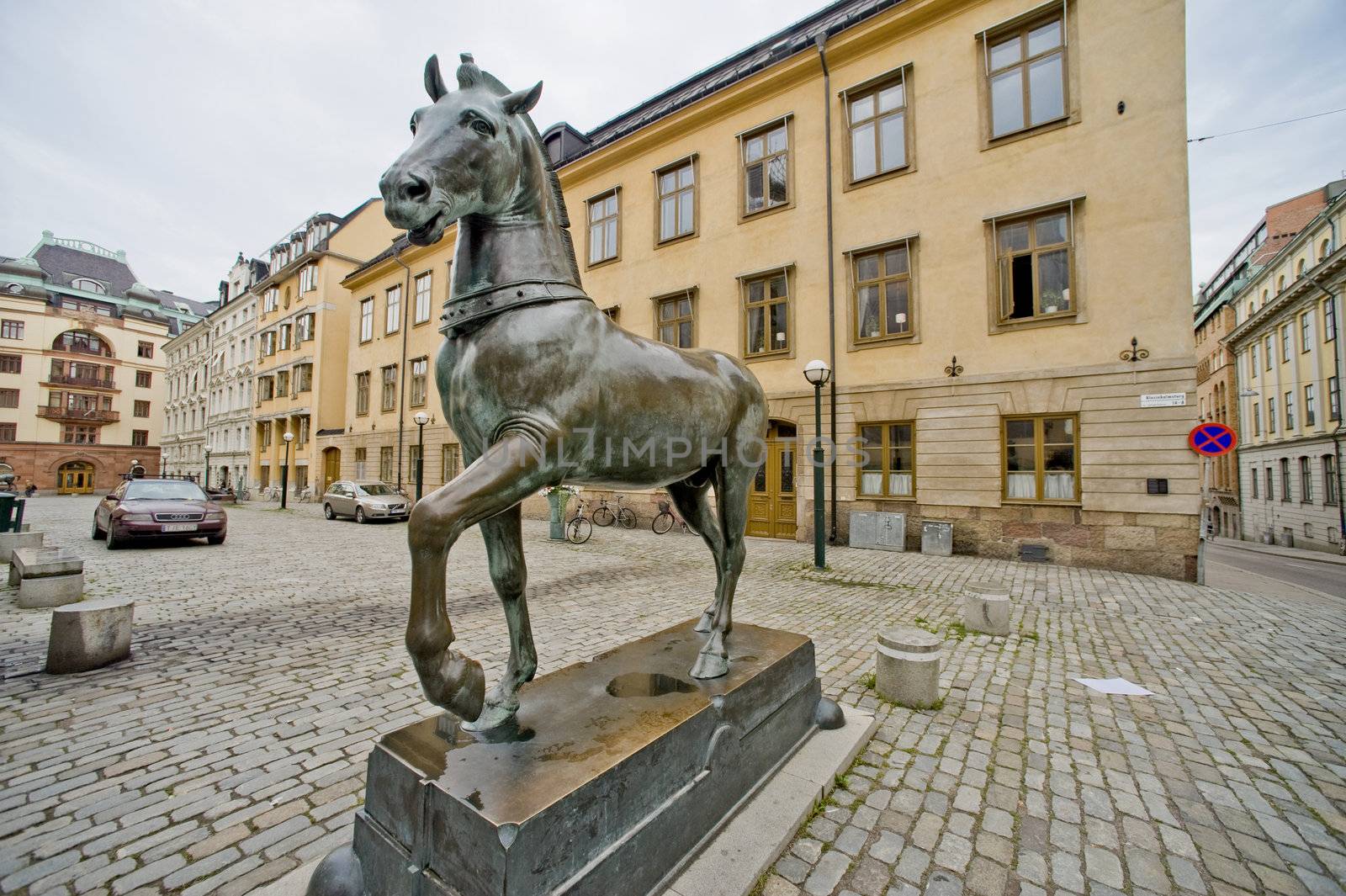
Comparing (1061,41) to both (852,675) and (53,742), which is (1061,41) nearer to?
(852,675)

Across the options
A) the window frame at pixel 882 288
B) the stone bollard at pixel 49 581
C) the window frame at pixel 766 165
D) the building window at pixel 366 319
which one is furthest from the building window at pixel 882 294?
the building window at pixel 366 319

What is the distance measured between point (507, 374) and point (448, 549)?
61cm

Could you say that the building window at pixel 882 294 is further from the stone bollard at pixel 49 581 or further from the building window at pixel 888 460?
the stone bollard at pixel 49 581

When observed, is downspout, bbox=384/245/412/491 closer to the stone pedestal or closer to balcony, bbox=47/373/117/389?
the stone pedestal

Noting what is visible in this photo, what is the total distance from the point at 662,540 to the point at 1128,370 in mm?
10137

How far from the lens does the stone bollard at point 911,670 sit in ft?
12.3

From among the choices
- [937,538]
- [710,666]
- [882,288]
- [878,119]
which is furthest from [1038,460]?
[710,666]

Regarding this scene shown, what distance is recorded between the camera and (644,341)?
92.4 inches

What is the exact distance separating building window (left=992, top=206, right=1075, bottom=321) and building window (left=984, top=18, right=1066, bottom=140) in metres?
1.99

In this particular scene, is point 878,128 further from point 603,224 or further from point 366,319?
point 366,319

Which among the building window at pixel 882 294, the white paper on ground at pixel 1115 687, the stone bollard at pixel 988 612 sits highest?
the building window at pixel 882 294

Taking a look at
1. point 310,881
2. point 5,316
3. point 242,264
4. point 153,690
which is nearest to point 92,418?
point 5,316

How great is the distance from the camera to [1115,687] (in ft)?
13.7

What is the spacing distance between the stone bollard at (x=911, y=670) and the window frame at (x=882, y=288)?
32.3ft
